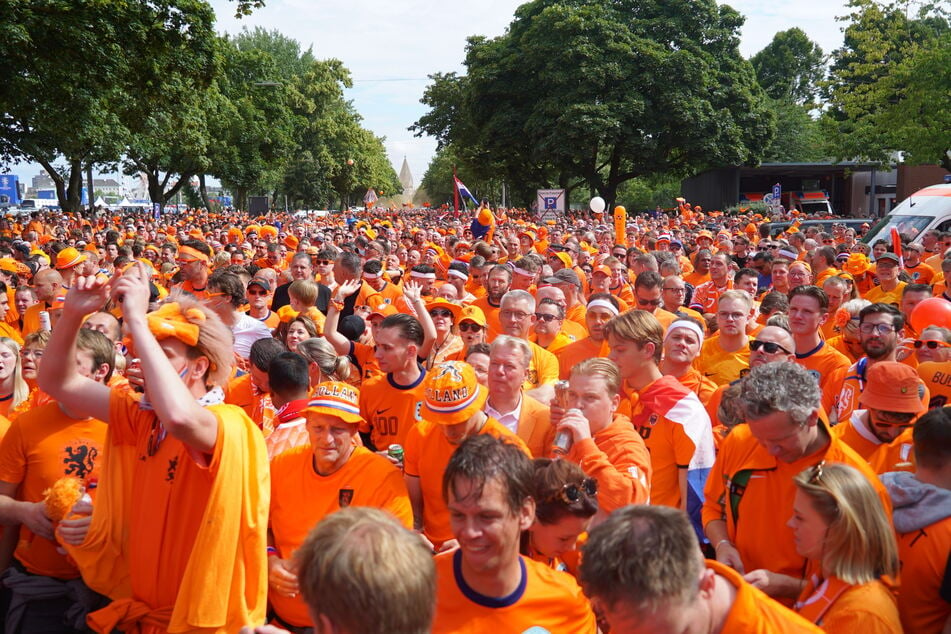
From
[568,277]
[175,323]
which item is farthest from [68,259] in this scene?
[175,323]

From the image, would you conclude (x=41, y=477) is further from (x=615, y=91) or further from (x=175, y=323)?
(x=615, y=91)

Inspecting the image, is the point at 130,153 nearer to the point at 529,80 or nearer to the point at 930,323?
the point at 529,80

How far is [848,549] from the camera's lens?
8.63 ft

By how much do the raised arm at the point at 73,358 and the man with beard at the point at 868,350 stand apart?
447 centimetres

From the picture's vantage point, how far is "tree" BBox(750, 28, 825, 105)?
242ft

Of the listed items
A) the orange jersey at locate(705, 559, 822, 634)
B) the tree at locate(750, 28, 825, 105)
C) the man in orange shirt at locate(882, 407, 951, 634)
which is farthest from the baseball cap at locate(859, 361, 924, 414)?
the tree at locate(750, 28, 825, 105)

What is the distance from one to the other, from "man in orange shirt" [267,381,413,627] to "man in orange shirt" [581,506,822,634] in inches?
55.3

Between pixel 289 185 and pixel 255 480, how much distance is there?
75.9m

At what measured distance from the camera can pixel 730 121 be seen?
137ft

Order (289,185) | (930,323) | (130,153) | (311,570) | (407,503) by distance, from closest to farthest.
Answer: (311,570) → (407,503) → (930,323) → (130,153) → (289,185)

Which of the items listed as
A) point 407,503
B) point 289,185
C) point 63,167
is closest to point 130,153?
point 63,167

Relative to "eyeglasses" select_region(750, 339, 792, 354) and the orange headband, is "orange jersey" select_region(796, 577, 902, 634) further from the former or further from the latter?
the orange headband

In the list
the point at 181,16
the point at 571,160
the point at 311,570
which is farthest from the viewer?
the point at 571,160

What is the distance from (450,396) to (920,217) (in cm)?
1736
